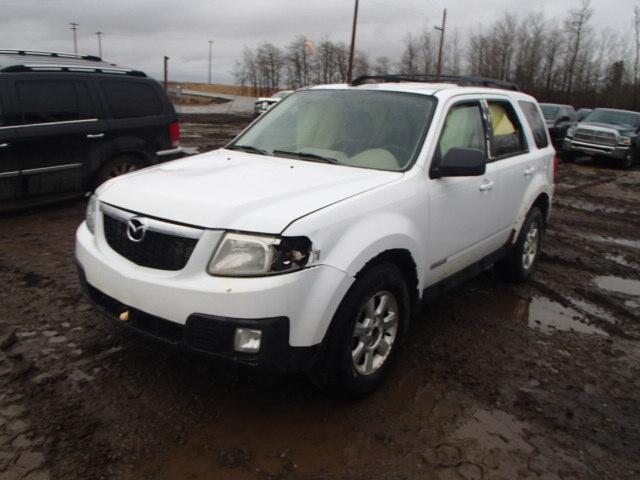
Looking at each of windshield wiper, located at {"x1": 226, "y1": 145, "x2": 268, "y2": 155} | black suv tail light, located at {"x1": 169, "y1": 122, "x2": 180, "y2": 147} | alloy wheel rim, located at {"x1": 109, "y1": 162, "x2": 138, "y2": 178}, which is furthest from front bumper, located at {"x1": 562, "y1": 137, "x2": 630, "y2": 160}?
windshield wiper, located at {"x1": 226, "y1": 145, "x2": 268, "y2": 155}

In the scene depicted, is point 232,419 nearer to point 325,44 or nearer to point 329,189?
point 329,189

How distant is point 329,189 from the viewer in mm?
3053

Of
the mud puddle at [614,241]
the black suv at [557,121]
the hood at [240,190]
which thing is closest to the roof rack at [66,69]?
the hood at [240,190]

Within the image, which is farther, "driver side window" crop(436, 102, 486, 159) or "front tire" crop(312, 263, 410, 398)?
"driver side window" crop(436, 102, 486, 159)

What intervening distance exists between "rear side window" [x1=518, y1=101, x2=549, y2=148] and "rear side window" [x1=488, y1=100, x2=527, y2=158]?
0.30 meters

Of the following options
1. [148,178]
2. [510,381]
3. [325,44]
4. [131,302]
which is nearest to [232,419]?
[131,302]

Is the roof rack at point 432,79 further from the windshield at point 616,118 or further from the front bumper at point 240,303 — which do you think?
the windshield at point 616,118

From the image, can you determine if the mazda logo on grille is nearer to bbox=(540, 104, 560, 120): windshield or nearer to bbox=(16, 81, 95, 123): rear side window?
bbox=(16, 81, 95, 123): rear side window

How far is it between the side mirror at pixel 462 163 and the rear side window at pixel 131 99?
5336mm

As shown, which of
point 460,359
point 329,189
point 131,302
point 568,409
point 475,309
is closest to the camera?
point 131,302

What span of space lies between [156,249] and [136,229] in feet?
0.54

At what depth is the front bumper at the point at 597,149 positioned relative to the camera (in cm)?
1653

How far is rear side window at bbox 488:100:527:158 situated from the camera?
4.60 metres

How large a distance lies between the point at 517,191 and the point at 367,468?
305cm
